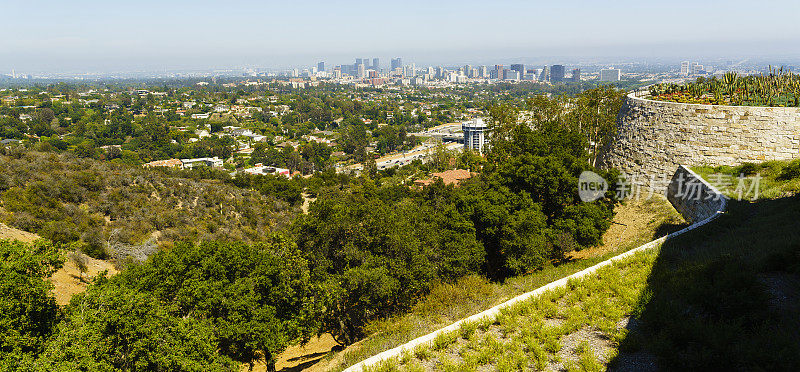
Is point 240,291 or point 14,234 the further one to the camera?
point 14,234

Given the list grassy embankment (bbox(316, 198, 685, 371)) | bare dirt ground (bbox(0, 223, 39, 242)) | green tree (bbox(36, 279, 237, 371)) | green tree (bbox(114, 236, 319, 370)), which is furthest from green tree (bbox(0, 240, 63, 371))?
bare dirt ground (bbox(0, 223, 39, 242))

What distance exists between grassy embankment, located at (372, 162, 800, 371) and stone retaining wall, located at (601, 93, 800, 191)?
7289 millimetres

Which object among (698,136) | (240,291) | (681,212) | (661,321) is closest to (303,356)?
(240,291)

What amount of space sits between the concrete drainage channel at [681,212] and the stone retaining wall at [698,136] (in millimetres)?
796

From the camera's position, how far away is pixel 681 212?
13.9 meters

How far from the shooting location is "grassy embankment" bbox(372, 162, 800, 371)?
15.0 feet

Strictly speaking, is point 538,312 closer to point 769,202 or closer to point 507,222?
point 507,222

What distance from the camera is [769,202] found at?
10.5 m

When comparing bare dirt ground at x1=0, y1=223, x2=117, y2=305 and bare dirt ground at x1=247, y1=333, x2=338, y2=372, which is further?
bare dirt ground at x1=0, y1=223, x2=117, y2=305

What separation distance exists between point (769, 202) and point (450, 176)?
756 inches

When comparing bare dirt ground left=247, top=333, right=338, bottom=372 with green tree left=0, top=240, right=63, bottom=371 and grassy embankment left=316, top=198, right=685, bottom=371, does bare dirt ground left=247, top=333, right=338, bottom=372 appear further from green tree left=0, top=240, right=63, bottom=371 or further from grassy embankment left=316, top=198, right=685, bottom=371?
green tree left=0, top=240, right=63, bottom=371

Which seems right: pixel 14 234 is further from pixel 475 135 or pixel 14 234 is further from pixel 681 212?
pixel 475 135

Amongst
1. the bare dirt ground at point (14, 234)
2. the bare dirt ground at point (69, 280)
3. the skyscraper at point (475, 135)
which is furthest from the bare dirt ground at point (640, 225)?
the skyscraper at point (475, 135)

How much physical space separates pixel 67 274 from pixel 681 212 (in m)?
20.0
